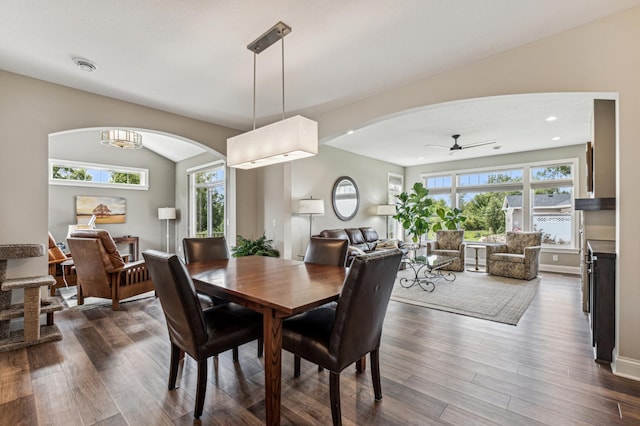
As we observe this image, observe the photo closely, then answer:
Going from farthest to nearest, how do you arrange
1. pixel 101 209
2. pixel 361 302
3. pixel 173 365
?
pixel 101 209 → pixel 173 365 → pixel 361 302

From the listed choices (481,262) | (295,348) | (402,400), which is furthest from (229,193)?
(481,262)

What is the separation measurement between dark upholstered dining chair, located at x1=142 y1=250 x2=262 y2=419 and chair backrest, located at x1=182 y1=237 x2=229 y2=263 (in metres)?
1.23

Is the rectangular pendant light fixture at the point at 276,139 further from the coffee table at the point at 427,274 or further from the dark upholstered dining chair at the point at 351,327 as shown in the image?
the coffee table at the point at 427,274

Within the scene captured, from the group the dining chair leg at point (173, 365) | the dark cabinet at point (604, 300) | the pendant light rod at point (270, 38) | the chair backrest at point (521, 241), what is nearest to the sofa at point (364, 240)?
the chair backrest at point (521, 241)

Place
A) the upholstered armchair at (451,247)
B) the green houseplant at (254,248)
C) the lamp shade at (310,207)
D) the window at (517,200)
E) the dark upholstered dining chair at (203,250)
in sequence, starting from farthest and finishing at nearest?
the window at (517,200), the upholstered armchair at (451,247), the lamp shade at (310,207), the green houseplant at (254,248), the dark upholstered dining chair at (203,250)

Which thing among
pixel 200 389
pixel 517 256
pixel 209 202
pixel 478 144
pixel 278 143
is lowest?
pixel 200 389

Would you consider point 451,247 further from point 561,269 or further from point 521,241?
point 561,269

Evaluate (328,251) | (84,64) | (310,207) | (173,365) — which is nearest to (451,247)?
(310,207)

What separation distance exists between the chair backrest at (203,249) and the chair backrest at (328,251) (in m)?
1.04

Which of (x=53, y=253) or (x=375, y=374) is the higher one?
(x=53, y=253)

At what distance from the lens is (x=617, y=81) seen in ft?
7.18

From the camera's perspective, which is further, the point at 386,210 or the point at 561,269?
the point at 386,210

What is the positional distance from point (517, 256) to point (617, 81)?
408 centimetres

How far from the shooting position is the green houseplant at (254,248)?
4.67 meters
